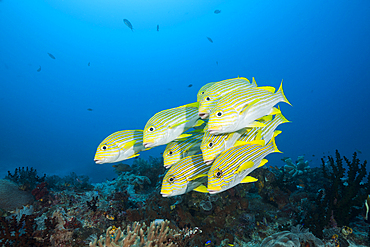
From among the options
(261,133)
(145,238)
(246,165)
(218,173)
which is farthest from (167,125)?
(145,238)

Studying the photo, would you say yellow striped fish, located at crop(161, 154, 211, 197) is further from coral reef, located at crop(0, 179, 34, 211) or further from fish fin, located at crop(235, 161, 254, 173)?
coral reef, located at crop(0, 179, 34, 211)

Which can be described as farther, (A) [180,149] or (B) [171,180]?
(A) [180,149]

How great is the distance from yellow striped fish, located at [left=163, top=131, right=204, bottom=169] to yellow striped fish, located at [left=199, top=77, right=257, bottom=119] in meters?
0.60

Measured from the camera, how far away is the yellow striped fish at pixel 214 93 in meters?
2.12

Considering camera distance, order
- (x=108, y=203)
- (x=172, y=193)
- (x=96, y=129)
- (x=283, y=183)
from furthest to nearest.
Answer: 1. (x=96, y=129)
2. (x=283, y=183)
3. (x=108, y=203)
4. (x=172, y=193)

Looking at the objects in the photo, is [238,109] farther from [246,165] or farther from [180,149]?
[180,149]

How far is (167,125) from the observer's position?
2.18 m

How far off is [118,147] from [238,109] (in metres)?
1.60

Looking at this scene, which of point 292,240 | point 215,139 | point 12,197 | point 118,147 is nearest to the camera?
point 215,139

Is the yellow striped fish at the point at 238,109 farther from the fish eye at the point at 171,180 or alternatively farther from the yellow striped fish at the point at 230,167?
the fish eye at the point at 171,180

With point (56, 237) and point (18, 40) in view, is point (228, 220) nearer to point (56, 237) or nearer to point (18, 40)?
point (56, 237)

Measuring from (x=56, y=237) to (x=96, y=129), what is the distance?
397ft

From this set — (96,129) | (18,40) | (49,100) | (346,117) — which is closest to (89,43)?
(18,40)

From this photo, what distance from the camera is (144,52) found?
332 feet
